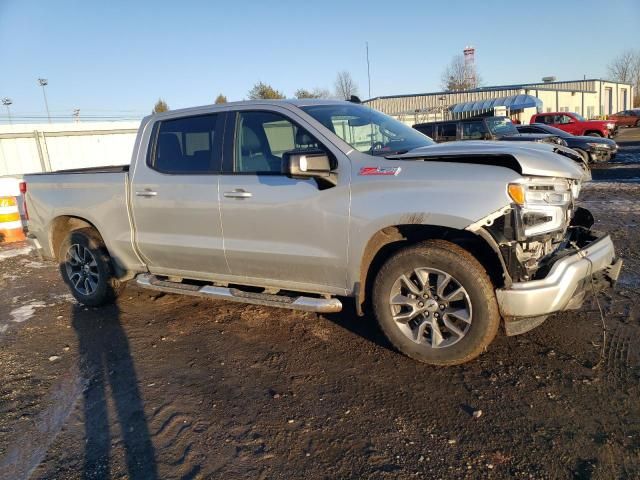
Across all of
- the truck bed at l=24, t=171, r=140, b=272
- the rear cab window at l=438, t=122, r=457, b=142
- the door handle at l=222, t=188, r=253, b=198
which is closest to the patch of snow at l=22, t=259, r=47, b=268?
the truck bed at l=24, t=171, r=140, b=272

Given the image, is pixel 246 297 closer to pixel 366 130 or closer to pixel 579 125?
pixel 366 130

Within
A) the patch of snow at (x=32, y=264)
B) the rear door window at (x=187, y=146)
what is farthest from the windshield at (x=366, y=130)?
the patch of snow at (x=32, y=264)

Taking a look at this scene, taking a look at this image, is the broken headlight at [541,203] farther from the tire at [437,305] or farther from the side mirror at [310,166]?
the side mirror at [310,166]

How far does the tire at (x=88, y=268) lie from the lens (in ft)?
17.5

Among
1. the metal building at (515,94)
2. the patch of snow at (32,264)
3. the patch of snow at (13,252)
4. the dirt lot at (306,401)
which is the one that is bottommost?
the dirt lot at (306,401)

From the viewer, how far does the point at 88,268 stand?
215 inches

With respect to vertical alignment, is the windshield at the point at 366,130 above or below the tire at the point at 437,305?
above

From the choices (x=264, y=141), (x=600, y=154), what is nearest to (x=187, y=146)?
(x=264, y=141)

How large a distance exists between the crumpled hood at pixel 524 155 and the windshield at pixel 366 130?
0.38 meters

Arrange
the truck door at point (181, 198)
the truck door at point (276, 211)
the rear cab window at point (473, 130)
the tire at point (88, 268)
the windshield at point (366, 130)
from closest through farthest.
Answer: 1. the truck door at point (276, 211)
2. the windshield at point (366, 130)
3. the truck door at point (181, 198)
4. the tire at point (88, 268)
5. the rear cab window at point (473, 130)

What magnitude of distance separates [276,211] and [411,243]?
1.10 metres

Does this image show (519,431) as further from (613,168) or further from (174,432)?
(613,168)

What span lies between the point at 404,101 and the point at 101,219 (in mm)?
53293

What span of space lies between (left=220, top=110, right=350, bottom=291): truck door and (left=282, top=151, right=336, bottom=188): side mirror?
0.07 m
